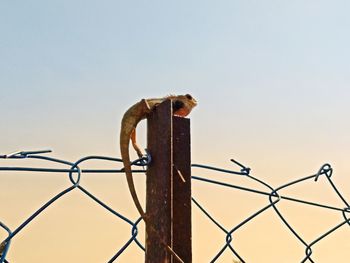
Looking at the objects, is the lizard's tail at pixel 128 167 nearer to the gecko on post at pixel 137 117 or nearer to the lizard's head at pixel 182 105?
the gecko on post at pixel 137 117

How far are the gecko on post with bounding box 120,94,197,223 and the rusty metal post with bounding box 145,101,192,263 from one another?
0.9 inches

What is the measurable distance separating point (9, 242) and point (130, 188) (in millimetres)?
272

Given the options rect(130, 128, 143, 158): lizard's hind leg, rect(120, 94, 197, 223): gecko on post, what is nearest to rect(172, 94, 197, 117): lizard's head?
rect(120, 94, 197, 223): gecko on post

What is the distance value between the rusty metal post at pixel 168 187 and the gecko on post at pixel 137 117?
0.02m

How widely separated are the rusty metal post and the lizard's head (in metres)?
0.02

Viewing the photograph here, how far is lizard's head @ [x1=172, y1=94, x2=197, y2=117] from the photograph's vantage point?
1.35m

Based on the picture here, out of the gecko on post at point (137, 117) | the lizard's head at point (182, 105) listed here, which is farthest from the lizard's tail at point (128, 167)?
the lizard's head at point (182, 105)

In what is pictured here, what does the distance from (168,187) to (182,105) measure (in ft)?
0.73

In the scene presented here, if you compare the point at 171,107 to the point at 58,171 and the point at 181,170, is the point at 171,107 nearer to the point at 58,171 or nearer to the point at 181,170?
the point at 181,170

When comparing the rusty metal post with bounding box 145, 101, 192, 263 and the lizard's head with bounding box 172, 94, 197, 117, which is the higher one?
the lizard's head with bounding box 172, 94, 197, 117

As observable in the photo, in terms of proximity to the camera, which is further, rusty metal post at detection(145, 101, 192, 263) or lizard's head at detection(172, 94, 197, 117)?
lizard's head at detection(172, 94, 197, 117)

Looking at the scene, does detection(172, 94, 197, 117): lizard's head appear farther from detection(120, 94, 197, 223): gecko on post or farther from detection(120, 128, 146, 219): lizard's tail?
detection(120, 128, 146, 219): lizard's tail

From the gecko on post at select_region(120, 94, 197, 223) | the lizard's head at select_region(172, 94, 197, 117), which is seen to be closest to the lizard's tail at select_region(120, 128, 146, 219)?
the gecko on post at select_region(120, 94, 197, 223)

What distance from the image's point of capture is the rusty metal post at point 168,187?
123cm
